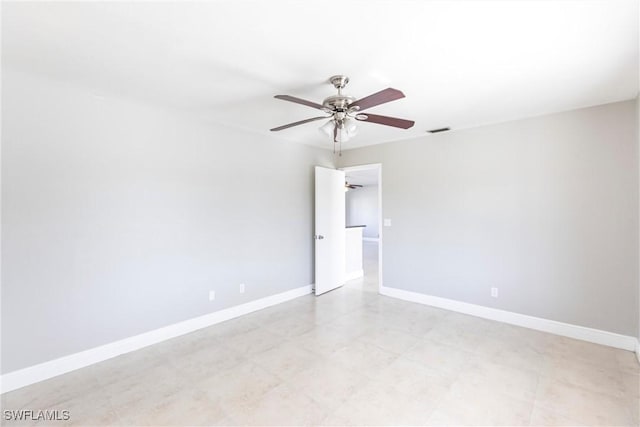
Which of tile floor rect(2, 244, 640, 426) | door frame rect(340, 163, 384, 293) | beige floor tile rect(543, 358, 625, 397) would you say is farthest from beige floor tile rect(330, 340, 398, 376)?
door frame rect(340, 163, 384, 293)

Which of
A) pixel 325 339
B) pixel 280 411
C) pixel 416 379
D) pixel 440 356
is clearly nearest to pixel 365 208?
pixel 325 339

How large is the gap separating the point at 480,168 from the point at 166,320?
13.7ft

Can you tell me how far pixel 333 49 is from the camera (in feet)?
6.41

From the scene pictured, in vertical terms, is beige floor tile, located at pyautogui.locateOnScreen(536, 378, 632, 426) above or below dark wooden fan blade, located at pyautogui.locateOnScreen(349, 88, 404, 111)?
below

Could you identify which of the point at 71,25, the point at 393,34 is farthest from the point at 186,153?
the point at 393,34

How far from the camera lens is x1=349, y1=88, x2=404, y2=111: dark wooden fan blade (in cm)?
184

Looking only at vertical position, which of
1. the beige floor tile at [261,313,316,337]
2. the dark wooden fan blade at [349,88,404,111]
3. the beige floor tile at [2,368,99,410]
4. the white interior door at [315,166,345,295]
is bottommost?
the beige floor tile at [2,368,99,410]

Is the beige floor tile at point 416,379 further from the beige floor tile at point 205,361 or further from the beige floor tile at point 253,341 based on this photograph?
the beige floor tile at point 205,361

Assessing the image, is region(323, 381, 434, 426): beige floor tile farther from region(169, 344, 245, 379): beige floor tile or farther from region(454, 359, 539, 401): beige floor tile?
region(169, 344, 245, 379): beige floor tile

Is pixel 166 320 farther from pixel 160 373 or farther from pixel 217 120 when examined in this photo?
pixel 217 120

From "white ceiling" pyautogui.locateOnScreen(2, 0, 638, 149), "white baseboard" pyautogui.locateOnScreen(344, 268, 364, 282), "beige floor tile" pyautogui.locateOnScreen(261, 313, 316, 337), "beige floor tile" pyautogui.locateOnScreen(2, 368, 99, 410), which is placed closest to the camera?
"white ceiling" pyautogui.locateOnScreen(2, 0, 638, 149)

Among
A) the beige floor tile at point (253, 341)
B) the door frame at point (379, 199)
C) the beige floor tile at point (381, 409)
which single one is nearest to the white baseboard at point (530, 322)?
the door frame at point (379, 199)

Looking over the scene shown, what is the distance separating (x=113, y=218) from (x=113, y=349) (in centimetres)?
123

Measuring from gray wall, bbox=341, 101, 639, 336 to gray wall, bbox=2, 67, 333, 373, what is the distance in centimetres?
227
